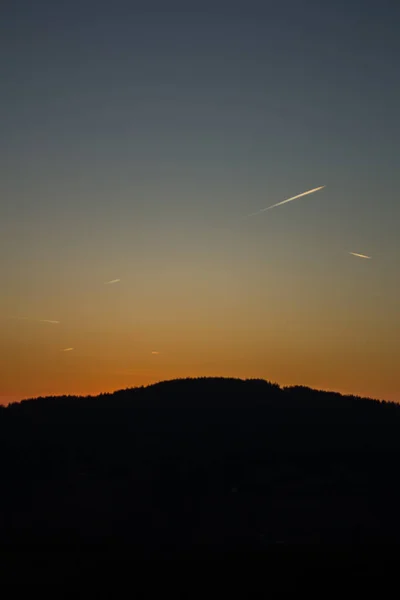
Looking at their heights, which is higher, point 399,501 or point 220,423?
point 220,423

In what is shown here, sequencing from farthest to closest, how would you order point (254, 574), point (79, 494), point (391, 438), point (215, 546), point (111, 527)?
1. point (391, 438)
2. point (79, 494)
3. point (111, 527)
4. point (215, 546)
5. point (254, 574)

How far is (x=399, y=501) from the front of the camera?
89062 millimetres

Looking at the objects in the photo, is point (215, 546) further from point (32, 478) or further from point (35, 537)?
point (32, 478)

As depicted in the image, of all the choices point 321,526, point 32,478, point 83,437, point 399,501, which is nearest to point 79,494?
point 32,478

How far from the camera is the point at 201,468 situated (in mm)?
102562

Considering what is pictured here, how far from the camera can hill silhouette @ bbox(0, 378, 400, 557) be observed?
3270 inches

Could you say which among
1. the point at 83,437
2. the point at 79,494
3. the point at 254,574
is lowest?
the point at 254,574

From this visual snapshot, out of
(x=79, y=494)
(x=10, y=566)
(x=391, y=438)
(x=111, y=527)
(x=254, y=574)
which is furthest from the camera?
(x=391, y=438)

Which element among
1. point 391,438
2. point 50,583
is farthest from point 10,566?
point 391,438

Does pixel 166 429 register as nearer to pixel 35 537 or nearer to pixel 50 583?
pixel 35 537

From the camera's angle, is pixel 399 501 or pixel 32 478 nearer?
pixel 399 501

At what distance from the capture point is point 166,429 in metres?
114

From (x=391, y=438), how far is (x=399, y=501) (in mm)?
20965

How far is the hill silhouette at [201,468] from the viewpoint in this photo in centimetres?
8306
